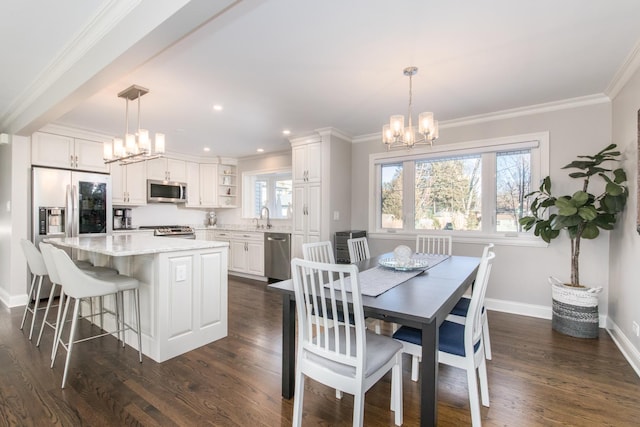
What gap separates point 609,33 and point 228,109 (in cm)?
339

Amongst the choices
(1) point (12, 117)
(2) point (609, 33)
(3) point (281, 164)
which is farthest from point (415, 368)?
(1) point (12, 117)

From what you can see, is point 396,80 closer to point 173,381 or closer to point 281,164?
point 173,381

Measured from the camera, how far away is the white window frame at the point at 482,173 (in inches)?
138

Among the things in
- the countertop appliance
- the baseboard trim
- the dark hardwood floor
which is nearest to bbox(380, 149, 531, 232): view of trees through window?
the countertop appliance

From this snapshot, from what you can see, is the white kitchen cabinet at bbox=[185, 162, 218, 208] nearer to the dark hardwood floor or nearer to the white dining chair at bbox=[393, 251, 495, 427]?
the dark hardwood floor

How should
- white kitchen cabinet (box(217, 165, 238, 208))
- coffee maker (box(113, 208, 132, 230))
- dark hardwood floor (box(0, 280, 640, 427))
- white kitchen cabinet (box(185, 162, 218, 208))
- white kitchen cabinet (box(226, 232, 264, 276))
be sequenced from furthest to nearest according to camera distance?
white kitchen cabinet (box(217, 165, 238, 208)), white kitchen cabinet (box(185, 162, 218, 208)), white kitchen cabinet (box(226, 232, 264, 276)), coffee maker (box(113, 208, 132, 230)), dark hardwood floor (box(0, 280, 640, 427))

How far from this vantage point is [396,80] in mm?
2770

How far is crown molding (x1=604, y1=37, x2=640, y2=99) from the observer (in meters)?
2.34

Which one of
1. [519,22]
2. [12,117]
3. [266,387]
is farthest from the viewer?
[12,117]

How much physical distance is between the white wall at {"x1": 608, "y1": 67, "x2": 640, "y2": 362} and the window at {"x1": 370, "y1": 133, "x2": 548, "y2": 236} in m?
0.71

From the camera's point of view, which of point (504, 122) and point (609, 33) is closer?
point (609, 33)

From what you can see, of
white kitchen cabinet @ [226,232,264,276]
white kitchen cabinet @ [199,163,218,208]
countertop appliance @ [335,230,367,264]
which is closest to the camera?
countertop appliance @ [335,230,367,264]

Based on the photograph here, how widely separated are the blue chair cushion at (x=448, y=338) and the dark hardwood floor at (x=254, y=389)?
45 centimetres

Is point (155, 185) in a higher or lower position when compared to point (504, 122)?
lower
